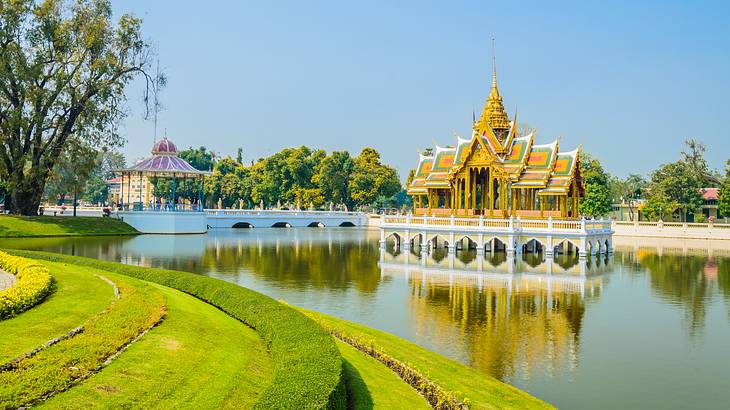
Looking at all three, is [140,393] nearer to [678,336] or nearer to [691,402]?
[691,402]

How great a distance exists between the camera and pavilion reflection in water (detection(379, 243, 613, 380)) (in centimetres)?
1747

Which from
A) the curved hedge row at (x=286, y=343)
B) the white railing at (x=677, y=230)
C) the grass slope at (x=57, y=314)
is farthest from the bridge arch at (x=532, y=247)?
the grass slope at (x=57, y=314)

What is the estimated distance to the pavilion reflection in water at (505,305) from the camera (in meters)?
17.5

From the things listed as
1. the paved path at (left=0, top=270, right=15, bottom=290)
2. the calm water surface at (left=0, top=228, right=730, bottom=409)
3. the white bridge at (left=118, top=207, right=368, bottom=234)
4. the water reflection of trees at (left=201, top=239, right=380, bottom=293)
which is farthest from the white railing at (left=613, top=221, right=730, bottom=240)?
the paved path at (left=0, top=270, right=15, bottom=290)

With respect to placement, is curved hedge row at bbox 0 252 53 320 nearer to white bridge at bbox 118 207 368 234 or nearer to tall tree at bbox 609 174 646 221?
white bridge at bbox 118 207 368 234

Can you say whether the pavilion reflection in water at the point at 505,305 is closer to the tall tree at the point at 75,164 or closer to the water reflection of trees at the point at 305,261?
the water reflection of trees at the point at 305,261

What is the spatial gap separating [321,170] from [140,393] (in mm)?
91923

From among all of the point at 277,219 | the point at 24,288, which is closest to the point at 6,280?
the point at 24,288

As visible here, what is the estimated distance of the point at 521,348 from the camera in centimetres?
1817

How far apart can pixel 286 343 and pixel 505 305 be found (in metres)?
14.9

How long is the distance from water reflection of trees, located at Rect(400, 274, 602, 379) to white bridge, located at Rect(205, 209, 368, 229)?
5075 cm

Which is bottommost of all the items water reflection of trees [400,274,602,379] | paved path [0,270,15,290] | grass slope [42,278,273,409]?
water reflection of trees [400,274,602,379]

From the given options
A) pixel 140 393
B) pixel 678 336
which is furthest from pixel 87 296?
pixel 678 336

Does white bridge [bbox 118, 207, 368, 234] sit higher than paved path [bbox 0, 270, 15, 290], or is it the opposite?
white bridge [bbox 118, 207, 368, 234]
